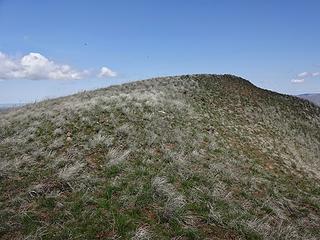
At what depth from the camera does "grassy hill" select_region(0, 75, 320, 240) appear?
764 centimetres

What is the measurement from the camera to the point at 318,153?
2331 centimetres

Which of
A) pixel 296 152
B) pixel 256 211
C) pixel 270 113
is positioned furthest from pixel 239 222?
pixel 270 113

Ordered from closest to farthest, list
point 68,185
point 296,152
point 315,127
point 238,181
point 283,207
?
point 68,185
point 283,207
point 238,181
point 296,152
point 315,127

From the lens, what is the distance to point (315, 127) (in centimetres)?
2880

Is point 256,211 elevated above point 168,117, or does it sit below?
below

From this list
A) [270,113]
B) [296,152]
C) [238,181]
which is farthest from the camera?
[270,113]

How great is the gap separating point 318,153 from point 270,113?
5.08m

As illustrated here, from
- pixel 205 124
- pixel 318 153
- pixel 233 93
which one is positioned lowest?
pixel 318 153

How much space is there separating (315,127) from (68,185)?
25279 mm

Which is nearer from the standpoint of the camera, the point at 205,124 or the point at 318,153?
the point at 205,124

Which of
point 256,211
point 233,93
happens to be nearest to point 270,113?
point 233,93

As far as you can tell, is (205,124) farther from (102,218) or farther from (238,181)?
(102,218)

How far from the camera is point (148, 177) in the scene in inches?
394

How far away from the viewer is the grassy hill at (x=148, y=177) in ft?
25.1
